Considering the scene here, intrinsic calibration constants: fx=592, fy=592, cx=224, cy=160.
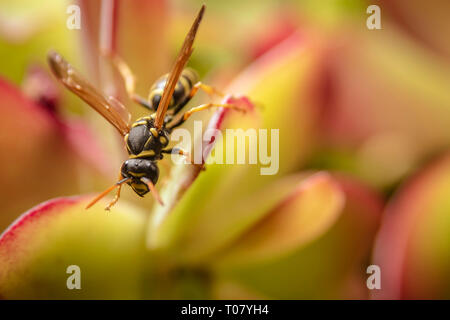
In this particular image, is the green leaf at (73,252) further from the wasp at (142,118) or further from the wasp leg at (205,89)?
the wasp leg at (205,89)

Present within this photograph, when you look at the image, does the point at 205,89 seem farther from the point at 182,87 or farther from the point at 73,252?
the point at 73,252

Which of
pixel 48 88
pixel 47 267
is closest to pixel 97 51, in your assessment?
pixel 48 88

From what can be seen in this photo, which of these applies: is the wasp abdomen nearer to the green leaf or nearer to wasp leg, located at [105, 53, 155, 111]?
wasp leg, located at [105, 53, 155, 111]

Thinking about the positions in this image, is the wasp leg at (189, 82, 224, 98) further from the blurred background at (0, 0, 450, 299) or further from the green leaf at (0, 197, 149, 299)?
the green leaf at (0, 197, 149, 299)

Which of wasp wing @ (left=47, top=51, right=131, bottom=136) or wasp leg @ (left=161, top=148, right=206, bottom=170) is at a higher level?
wasp wing @ (left=47, top=51, right=131, bottom=136)

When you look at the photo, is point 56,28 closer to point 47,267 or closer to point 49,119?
point 49,119

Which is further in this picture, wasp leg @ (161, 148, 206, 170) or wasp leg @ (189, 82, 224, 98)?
wasp leg @ (189, 82, 224, 98)

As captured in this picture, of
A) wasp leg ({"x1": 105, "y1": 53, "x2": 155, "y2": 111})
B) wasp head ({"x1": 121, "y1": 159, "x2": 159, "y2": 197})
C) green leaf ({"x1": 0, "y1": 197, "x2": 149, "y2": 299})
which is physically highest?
wasp leg ({"x1": 105, "y1": 53, "x2": 155, "y2": 111})

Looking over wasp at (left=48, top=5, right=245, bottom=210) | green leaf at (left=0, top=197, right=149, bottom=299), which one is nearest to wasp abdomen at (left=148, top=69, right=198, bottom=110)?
wasp at (left=48, top=5, right=245, bottom=210)
